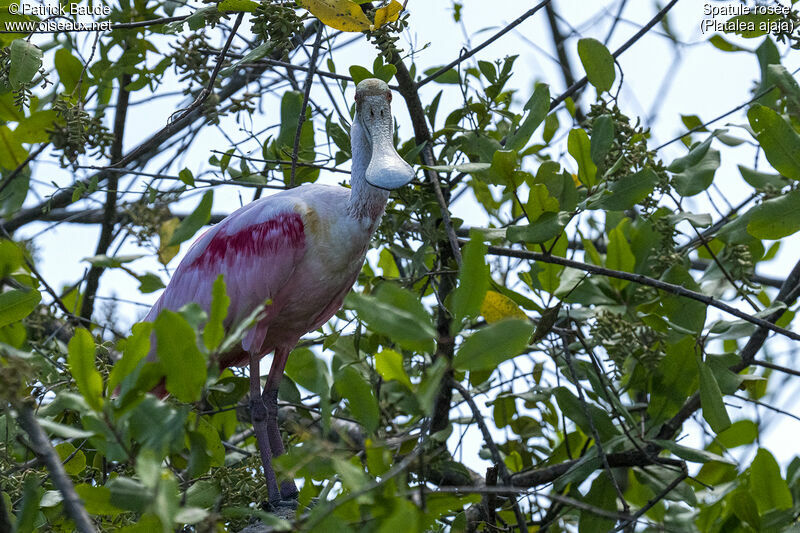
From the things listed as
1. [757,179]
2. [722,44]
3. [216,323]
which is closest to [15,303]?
[216,323]

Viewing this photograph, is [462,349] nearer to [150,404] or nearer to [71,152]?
[150,404]

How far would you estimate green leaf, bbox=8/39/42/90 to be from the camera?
10.6ft

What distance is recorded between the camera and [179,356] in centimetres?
211

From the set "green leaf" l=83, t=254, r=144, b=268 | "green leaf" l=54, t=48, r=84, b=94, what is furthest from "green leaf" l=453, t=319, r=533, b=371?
"green leaf" l=54, t=48, r=84, b=94

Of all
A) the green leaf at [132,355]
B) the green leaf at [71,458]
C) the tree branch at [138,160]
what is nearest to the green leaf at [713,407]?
the green leaf at [132,355]

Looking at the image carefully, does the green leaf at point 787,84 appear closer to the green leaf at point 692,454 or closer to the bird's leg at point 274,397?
the green leaf at point 692,454

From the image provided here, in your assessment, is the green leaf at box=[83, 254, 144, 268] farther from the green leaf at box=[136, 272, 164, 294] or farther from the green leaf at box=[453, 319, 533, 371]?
the green leaf at box=[453, 319, 533, 371]

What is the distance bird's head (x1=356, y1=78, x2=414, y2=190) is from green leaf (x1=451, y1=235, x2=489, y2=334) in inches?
56.6

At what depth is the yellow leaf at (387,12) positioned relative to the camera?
326 cm

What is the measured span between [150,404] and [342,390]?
51cm

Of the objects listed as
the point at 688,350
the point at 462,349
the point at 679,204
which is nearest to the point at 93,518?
the point at 462,349

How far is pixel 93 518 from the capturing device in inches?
119

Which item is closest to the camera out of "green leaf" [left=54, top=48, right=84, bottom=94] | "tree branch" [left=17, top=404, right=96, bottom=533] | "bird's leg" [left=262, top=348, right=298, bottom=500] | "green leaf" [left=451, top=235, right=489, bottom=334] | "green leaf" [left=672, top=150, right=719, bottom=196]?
"tree branch" [left=17, top=404, right=96, bottom=533]

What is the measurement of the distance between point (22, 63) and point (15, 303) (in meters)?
0.91
